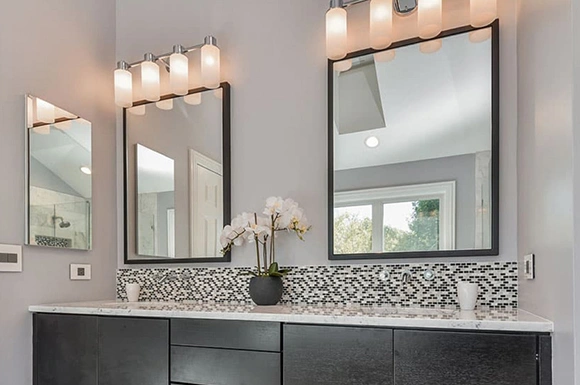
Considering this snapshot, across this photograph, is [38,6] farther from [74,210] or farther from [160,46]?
[74,210]

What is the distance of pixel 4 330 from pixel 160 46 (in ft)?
5.41

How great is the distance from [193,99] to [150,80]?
27 cm

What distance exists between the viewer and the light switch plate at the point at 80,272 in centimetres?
235

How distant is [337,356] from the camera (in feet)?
5.07

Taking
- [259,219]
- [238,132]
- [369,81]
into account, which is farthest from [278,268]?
[369,81]

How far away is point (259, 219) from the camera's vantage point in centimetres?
216

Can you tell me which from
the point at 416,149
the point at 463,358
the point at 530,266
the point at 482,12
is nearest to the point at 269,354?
the point at 463,358

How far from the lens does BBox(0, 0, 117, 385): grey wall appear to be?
2057 millimetres

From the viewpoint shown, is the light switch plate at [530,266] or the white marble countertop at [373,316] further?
the light switch plate at [530,266]

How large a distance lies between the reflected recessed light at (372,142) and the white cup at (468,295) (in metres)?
0.71

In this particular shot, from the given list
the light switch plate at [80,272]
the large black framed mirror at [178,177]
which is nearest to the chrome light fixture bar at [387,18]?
the large black framed mirror at [178,177]

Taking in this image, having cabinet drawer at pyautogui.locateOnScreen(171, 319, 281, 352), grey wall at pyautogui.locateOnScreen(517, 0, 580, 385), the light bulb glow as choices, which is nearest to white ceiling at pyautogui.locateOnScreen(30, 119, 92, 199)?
cabinet drawer at pyautogui.locateOnScreen(171, 319, 281, 352)

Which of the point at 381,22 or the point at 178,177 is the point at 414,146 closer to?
the point at 381,22

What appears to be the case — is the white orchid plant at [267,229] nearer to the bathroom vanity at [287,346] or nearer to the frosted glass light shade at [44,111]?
the bathroom vanity at [287,346]
